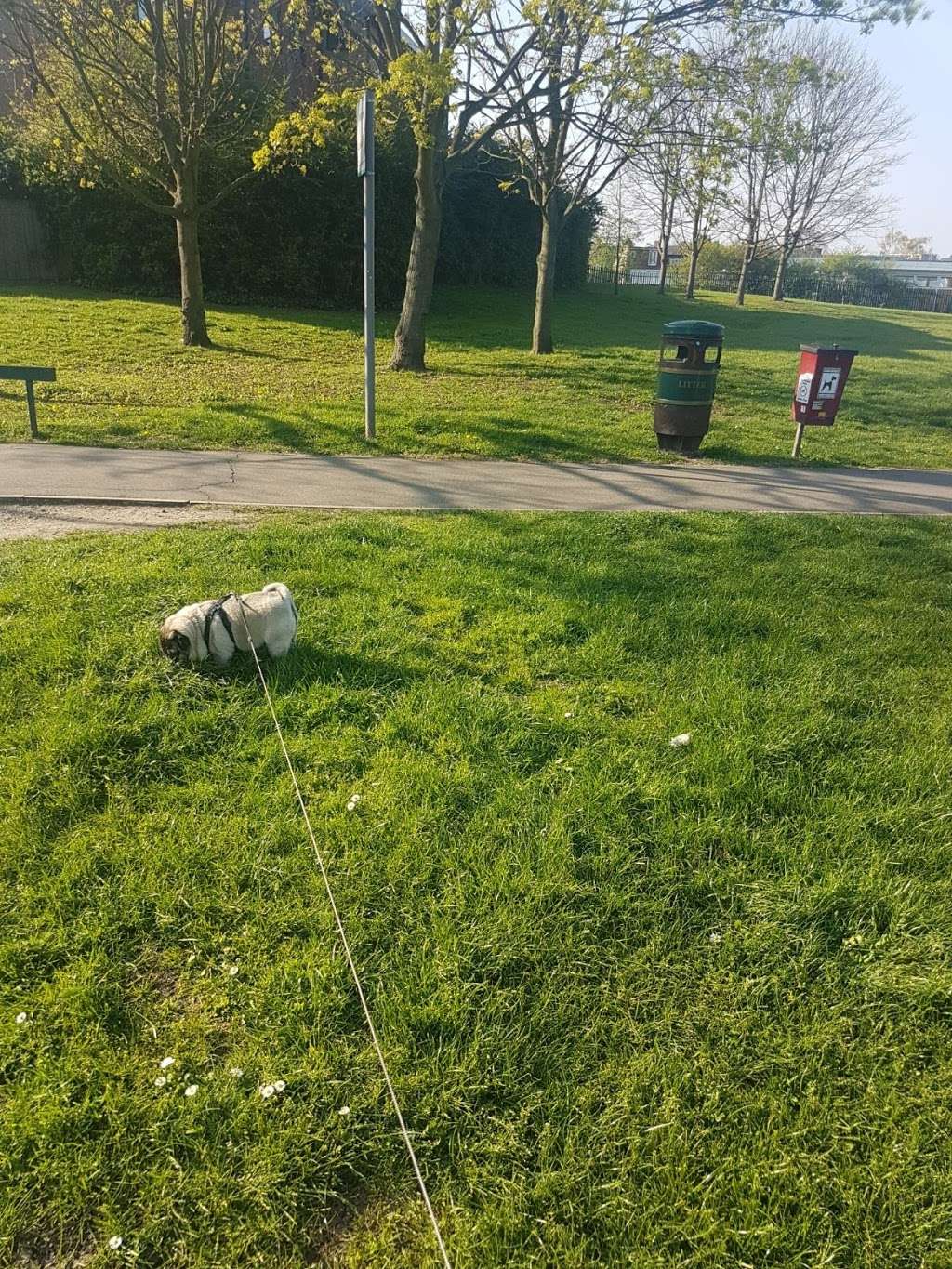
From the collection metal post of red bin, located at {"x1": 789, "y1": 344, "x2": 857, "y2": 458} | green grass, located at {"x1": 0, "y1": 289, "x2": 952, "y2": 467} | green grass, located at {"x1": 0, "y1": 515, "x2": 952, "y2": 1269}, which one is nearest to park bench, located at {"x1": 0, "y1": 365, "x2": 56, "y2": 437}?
green grass, located at {"x1": 0, "y1": 289, "x2": 952, "y2": 467}

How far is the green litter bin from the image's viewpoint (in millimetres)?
9625

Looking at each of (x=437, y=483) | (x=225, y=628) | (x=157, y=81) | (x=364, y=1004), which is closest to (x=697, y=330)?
(x=437, y=483)

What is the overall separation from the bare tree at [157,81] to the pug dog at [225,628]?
1346cm

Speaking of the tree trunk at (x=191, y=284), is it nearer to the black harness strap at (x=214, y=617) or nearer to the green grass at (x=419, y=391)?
the green grass at (x=419, y=391)

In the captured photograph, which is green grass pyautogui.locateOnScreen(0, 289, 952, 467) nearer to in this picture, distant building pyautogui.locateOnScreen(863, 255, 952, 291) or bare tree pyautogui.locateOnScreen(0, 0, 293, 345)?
bare tree pyautogui.locateOnScreen(0, 0, 293, 345)

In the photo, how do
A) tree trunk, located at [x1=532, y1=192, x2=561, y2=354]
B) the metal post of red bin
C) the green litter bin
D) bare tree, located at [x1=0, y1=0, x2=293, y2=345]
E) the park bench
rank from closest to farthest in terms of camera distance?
A: 1. the park bench
2. the metal post of red bin
3. the green litter bin
4. bare tree, located at [x1=0, y1=0, x2=293, y2=345]
5. tree trunk, located at [x1=532, y1=192, x2=561, y2=354]

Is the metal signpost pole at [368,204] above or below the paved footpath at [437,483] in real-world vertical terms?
above

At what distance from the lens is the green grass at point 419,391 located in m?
10.2

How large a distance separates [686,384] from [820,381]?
154 centimetres

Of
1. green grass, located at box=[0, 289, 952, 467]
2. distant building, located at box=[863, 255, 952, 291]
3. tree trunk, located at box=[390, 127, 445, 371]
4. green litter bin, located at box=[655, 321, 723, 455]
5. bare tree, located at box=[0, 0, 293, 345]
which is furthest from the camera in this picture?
distant building, located at box=[863, 255, 952, 291]

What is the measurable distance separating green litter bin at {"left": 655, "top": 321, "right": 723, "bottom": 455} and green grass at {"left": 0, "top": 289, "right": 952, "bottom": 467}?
0.39 meters

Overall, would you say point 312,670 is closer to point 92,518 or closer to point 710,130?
point 92,518

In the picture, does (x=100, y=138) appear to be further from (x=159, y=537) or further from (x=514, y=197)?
(x=514, y=197)

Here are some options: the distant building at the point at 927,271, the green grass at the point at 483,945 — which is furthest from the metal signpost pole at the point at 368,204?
the distant building at the point at 927,271
